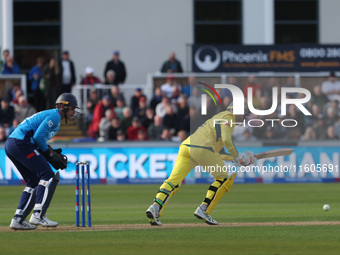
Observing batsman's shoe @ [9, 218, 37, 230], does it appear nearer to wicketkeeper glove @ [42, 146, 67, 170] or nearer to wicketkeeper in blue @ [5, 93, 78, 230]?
wicketkeeper in blue @ [5, 93, 78, 230]

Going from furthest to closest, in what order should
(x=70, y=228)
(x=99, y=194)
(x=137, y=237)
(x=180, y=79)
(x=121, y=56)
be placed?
(x=121, y=56)
(x=180, y=79)
(x=99, y=194)
(x=70, y=228)
(x=137, y=237)

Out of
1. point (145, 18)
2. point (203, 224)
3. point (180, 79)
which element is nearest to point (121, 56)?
point (145, 18)

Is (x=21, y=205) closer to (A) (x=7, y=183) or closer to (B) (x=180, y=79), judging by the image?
(A) (x=7, y=183)

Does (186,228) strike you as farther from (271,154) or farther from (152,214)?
(271,154)

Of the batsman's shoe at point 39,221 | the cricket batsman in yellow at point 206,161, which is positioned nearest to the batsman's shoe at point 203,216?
the cricket batsman in yellow at point 206,161

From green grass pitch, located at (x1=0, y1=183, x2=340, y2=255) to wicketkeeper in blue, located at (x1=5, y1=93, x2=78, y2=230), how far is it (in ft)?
1.28

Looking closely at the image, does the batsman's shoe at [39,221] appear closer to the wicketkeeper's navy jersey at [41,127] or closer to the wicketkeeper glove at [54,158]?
the wicketkeeper glove at [54,158]

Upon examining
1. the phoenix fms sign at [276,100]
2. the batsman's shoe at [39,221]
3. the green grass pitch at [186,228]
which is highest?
the phoenix fms sign at [276,100]

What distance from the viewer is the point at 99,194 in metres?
21.6

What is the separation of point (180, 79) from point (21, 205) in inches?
590

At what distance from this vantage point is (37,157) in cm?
1307

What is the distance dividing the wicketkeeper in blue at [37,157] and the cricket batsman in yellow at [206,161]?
1.73m

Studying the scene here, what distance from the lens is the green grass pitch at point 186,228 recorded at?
11.2 metres

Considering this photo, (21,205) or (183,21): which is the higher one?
(183,21)
